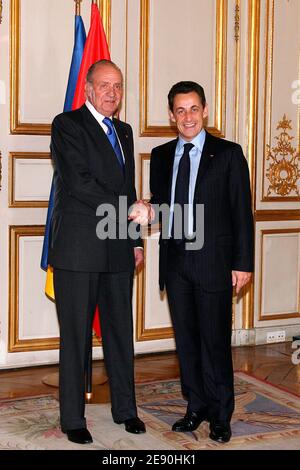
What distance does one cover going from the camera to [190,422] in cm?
309

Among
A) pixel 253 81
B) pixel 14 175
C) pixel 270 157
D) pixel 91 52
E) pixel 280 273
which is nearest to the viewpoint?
pixel 91 52

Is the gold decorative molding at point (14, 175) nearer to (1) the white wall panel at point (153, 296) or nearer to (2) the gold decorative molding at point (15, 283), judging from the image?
(2) the gold decorative molding at point (15, 283)

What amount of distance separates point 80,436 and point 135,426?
0.25 m

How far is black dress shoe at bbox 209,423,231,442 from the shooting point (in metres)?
2.97

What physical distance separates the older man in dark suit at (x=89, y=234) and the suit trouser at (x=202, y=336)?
0.22 m

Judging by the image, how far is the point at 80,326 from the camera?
2949mm

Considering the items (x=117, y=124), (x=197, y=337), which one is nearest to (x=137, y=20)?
(x=117, y=124)

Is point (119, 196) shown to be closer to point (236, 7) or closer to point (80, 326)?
point (80, 326)

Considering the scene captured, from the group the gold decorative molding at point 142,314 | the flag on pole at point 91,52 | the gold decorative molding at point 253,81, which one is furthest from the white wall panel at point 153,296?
the flag on pole at point 91,52

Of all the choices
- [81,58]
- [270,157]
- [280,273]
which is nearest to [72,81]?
[81,58]

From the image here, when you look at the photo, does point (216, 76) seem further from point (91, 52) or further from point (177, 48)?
point (91, 52)

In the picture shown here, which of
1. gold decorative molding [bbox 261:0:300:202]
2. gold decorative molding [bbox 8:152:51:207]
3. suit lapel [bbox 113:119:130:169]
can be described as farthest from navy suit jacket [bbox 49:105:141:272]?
gold decorative molding [bbox 261:0:300:202]

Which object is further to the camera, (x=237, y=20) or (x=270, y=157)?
(x=270, y=157)

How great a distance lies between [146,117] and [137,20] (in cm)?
57
